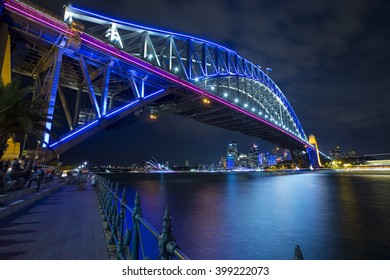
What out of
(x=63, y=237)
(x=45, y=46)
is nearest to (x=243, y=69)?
(x=45, y=46)

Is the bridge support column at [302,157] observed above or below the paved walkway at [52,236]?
above

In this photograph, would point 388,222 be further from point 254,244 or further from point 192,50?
point 192,50

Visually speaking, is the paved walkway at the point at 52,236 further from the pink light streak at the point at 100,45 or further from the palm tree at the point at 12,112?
the pink light streak at the point at 100,45

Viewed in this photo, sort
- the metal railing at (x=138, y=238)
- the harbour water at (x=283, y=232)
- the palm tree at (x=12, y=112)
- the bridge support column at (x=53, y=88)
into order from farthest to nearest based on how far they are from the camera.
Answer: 1. the bridge support column at (x=53, y=88)
2. the palm tree at (x=12, y=112)
3. the harbour water at (x=283, y=232)
4. the metal railing at (x=138, y=238)

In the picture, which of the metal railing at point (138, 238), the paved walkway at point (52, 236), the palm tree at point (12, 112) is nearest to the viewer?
the metal railing at point (138, 238)

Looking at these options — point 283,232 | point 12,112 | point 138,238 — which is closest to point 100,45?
point 12,112

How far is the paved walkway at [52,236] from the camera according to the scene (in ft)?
15.0

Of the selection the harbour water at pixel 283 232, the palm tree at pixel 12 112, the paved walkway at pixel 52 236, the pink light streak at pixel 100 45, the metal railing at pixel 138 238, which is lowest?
the harbour water at pixel 283 232

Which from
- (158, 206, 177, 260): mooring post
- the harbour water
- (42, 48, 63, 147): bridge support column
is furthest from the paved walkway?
(42, 48, 63, 147): bridge support column

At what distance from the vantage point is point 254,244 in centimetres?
1036

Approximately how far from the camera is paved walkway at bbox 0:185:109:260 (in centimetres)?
457

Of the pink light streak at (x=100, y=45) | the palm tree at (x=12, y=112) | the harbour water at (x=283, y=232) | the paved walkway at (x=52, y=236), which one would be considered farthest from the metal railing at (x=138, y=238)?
the pink light streak at (x=100, y=45)

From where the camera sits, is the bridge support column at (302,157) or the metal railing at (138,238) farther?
the bridge support column at (302,157)

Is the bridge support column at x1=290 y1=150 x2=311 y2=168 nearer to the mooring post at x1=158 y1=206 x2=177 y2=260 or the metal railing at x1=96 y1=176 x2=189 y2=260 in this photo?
the metal railing at x1=96 y1=176 x2=189 y2=260
